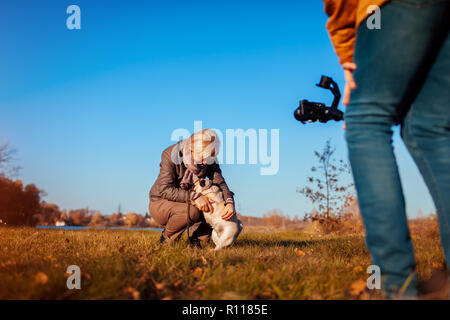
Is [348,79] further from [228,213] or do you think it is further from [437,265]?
[228,213]

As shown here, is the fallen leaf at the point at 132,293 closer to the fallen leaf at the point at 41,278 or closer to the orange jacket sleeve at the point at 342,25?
the fallen leaf at the point at 41,278

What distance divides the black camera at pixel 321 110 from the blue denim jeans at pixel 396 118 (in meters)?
0.62

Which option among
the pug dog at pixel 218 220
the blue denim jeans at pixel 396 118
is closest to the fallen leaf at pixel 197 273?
the blue denim jeans at pixel 396 118

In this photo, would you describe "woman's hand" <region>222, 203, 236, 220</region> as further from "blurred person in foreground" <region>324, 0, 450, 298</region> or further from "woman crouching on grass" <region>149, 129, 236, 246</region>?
"blurred person in foreground" <region>324, 0, 450, 298</region>

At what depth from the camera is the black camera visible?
6.95 feet

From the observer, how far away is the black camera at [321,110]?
6.95 feet

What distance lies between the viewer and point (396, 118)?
1.54 metres
